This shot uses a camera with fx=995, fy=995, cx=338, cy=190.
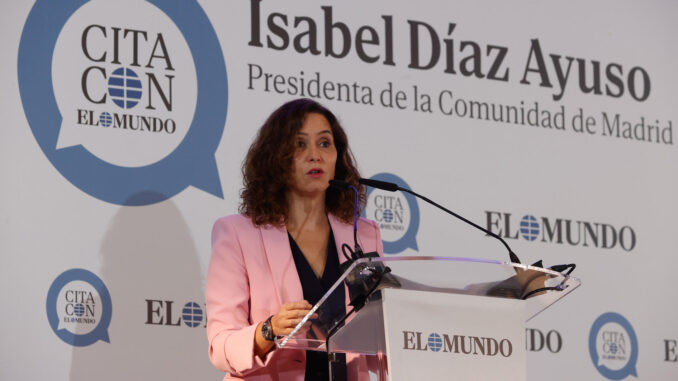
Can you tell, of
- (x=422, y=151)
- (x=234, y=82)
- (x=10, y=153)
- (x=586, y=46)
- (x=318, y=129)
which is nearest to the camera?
(x=318, y=129)

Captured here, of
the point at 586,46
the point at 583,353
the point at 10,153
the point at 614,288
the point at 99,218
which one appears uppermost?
the point at 586,46

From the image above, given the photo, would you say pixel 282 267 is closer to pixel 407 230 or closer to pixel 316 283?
pixel 316 283

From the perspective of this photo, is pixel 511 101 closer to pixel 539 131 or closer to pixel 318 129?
pixel 539 131

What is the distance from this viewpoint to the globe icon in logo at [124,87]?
3691 millimetres

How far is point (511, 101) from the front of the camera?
4.46 meters

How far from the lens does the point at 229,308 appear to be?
9.45ft

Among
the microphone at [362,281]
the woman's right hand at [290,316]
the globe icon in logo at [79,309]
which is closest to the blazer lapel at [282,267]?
the woman's right hand at [290,316]

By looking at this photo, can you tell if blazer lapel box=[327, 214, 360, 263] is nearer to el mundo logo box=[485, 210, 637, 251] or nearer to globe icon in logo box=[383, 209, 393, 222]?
globe icon in logo box=[383, 209, 393, 222]

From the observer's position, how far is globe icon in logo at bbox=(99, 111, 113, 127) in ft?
12.0

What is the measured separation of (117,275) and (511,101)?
6.35ft

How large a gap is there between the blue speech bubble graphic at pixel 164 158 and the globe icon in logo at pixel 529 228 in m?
1.38

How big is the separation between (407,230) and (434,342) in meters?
1.87

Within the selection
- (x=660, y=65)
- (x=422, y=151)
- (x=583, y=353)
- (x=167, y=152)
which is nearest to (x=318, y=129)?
(x=167, y=152)

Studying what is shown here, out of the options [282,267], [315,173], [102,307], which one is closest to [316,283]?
[282,267]
